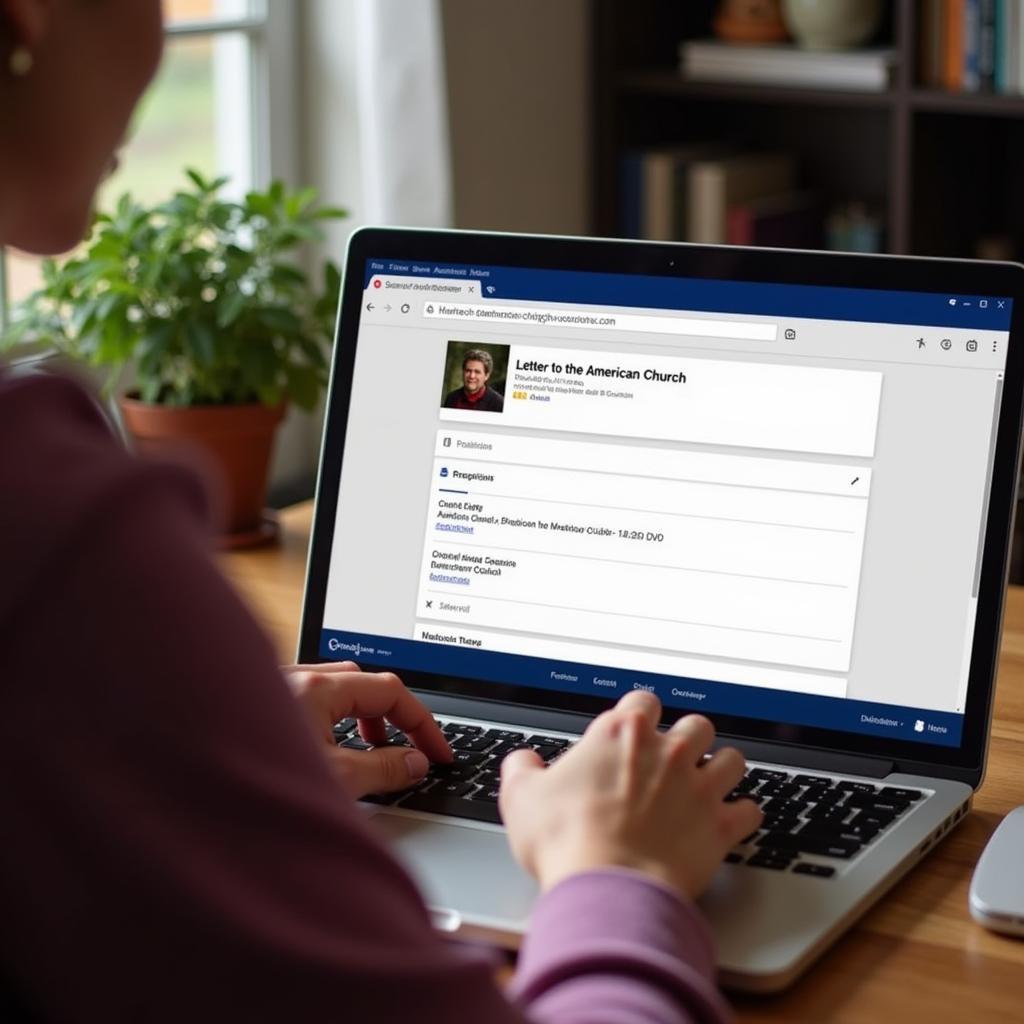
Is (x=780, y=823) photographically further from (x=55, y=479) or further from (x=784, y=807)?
(x=55, y=479)

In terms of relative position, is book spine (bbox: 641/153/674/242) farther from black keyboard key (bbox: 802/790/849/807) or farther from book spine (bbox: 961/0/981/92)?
black keyboard key (bbox: 802/790/849/807)

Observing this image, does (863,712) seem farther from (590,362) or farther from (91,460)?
(91,460)

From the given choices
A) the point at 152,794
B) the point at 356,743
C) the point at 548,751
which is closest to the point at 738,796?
the point at 548,751

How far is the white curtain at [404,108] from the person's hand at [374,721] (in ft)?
4.42

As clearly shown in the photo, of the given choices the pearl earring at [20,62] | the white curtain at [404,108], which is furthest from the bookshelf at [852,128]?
the pearl earring at [20,62]

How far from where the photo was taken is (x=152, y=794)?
0.48 meters

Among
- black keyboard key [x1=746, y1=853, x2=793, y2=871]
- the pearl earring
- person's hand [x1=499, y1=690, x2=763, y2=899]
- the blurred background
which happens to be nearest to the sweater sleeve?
person's hand [x1=499, y1=690, x2=763, y2=899]

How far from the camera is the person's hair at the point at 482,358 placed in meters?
1.06

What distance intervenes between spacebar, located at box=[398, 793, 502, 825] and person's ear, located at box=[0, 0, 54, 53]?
20.3 inches

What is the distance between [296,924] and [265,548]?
113 centimetres

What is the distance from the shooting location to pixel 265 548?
5.25 ft

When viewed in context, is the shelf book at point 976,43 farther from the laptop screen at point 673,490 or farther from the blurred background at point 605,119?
the laptop screen at point 673,490

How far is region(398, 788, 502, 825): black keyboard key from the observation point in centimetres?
91

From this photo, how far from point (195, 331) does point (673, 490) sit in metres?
0.74
